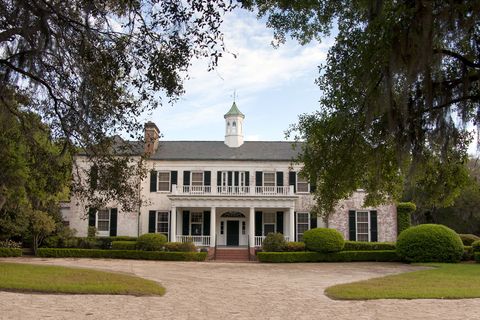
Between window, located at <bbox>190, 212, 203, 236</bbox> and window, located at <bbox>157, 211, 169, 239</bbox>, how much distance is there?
1.62m

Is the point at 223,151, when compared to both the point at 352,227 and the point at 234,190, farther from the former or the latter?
the point at 352,227

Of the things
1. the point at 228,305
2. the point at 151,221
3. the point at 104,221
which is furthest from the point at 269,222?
the point at 228,305

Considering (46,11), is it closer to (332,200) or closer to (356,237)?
(332,200)

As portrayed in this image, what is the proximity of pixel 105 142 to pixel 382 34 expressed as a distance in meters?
5.35

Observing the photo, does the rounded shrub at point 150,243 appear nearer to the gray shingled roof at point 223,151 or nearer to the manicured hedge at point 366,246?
the gray shingled roof at point 223,151

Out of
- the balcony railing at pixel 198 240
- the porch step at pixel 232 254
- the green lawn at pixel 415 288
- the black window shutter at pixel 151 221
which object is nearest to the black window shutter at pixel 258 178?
the porch step at pixel 232 254

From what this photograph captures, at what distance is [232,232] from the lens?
33.5m

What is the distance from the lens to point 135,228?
32344 mm

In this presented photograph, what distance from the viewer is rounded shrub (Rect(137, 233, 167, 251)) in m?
28.4

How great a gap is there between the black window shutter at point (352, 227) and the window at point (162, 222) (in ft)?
38.1

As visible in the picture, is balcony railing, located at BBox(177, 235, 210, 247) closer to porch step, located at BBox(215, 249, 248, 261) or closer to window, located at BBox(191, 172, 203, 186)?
porch step, located at BBox(215, 249, 248, 261)

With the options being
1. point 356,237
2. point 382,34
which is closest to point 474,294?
point 382,34

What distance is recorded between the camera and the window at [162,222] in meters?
32.6

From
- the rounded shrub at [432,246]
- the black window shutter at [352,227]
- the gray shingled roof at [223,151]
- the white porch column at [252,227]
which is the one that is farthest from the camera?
the gray shingled roof at [223,151]
